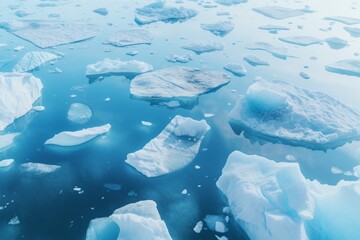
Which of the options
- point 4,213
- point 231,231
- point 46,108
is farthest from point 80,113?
point 231,231

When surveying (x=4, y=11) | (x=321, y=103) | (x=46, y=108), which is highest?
(x=321, y=103)

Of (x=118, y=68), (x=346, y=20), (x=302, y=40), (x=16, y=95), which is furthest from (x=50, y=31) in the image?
(x=346, y=20)

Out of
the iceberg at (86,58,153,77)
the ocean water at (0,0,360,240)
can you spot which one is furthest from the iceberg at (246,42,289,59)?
the iceberg at (86,58,153,77)

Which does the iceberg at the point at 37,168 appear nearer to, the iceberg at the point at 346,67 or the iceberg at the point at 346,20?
the iceberg at the point at 346,67

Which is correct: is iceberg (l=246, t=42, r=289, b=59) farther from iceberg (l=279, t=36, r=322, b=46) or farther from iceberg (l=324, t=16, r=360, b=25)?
iceberg (l=324, t=16, r=360, b=25)

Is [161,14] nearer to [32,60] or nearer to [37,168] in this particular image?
[32,60]

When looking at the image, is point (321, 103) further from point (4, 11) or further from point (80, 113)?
point (4, 11)

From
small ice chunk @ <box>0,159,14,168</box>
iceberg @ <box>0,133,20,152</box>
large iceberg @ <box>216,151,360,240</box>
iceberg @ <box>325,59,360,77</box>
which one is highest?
large iceberg @ <box>216,151,360,240</box>
